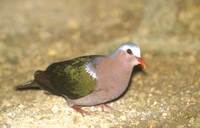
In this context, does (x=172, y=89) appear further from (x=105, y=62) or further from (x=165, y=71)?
(x=105, y=62)

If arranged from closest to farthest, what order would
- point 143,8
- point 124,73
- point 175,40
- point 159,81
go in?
point 124,73 < point 159,81 < point 175,40 < point 143,8

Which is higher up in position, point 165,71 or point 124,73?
point 124,73

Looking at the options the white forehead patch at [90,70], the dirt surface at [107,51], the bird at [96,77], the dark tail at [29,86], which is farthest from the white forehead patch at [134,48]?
the dark tail at [29,86]

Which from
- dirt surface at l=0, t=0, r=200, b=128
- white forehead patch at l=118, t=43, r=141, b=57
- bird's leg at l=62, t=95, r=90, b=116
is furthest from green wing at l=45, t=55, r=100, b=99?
white forehead patch at l=118, t=43, r=141, b=57

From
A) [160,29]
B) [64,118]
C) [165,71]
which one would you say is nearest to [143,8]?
[160,29]

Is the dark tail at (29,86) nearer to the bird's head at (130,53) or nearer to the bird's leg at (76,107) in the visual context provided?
the bird's leg at (76,107)

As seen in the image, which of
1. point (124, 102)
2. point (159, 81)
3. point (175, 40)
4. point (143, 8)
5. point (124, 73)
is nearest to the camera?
point (124, 73)

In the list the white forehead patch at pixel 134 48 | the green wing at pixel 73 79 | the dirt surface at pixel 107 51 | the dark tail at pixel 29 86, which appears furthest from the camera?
the dark tail at pixel 29 86
